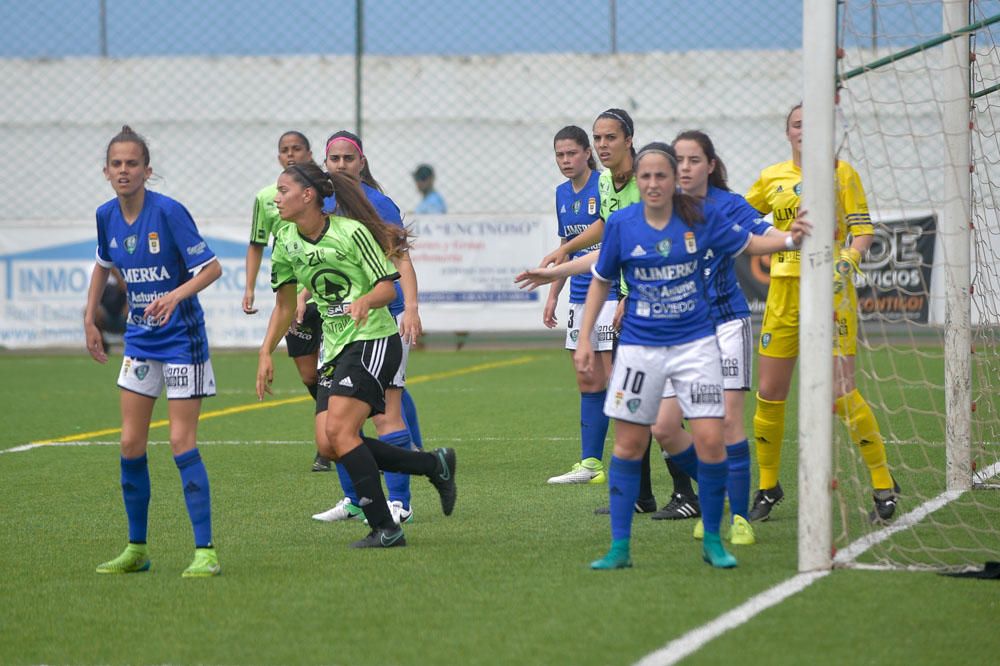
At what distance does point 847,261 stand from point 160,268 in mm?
2967

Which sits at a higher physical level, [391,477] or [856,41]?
[856,41]

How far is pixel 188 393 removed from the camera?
5902 mm

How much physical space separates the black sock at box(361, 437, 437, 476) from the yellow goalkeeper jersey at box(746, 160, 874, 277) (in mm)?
1910

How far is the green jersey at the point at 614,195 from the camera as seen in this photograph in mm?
7473

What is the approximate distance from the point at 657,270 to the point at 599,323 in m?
2.57

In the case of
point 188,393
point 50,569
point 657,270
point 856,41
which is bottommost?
point 50,569

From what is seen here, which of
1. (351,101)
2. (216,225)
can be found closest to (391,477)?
(216,225)

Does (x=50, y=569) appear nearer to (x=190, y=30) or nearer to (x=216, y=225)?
(x=216, y=225)

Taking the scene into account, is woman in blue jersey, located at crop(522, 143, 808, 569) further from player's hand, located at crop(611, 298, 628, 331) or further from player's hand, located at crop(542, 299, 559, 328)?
player's hand, located at crop(542, 299, 559, 328)

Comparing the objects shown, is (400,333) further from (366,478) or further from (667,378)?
(667,378)

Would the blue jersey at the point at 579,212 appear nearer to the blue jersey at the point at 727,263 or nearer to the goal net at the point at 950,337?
the goal net at the point at 950,337

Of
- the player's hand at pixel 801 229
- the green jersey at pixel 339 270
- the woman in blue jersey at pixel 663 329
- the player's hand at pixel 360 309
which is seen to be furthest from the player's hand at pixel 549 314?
the player's hand at pixel 801 229

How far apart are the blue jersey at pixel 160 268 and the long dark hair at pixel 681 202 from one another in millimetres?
1848

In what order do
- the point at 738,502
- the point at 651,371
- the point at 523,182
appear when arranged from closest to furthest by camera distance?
the point at 651,371, the point at 738,502, the point at 523,182
